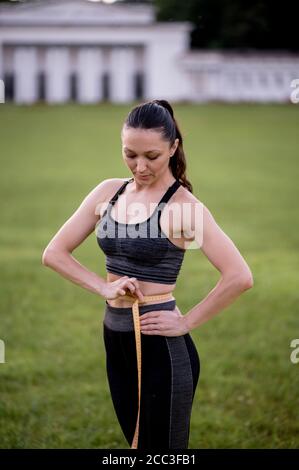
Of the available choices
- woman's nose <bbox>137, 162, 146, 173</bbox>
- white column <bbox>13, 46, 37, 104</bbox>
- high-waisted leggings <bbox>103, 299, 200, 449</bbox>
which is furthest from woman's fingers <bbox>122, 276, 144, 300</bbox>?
white column <bbox>13, 46, 37, 104</bbox>

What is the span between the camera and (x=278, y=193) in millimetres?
15695

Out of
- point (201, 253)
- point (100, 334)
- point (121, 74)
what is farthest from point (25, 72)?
point (100, 334)

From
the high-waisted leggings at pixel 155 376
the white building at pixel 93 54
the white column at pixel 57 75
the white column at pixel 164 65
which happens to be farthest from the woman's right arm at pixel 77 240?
the white column at pixel 57 75

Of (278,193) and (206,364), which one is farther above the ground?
(206,364)

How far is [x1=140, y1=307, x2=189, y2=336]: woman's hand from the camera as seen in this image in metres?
2.25

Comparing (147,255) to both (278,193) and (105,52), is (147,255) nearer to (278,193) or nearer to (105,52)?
(278,193)

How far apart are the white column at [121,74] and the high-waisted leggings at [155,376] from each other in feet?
185

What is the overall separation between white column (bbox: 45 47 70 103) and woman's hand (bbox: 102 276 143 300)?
2180 inches

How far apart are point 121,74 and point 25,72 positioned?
7821 millimetres

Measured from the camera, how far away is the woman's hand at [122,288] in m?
2.17

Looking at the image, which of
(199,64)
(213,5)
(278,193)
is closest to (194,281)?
(278,193)

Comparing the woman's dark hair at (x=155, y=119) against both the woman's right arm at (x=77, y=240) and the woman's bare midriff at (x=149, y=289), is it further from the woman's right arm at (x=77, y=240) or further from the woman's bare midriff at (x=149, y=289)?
the woman's bare midriff at (x=149, y=289)

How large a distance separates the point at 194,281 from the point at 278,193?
861 cm

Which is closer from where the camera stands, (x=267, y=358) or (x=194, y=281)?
(x=267, y=358)
